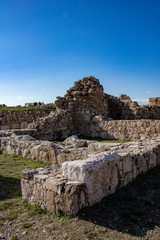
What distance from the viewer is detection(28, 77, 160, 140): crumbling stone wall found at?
1222 centimetres

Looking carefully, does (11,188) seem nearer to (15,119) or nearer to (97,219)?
(97,219)

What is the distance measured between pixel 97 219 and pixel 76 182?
0.64 meters

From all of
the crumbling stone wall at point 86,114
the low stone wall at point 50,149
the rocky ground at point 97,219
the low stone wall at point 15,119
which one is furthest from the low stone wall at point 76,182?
the low stone wall at point 15,119

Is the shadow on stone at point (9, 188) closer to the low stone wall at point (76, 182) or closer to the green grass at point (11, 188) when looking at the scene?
the green grass at point (11, 188)

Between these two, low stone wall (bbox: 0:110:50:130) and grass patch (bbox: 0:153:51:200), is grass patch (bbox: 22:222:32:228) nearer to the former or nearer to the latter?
grass patch (bbox: 0:153:51:200)

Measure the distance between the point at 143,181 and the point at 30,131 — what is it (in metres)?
8.11

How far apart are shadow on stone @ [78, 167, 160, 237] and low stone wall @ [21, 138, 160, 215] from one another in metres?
0.15

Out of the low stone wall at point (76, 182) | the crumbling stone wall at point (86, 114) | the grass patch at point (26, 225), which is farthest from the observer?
the crumbling stone wall at point (86, 114)

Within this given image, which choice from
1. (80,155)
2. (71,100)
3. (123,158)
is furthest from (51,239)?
(71,100)

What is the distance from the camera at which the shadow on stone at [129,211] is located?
3169 millimetres

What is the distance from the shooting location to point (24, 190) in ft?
13.7

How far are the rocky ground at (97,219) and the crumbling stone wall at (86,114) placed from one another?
7051 millimetres

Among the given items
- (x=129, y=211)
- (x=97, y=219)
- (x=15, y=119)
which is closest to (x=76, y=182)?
(x=97, y=219)

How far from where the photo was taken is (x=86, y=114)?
43.7ft
